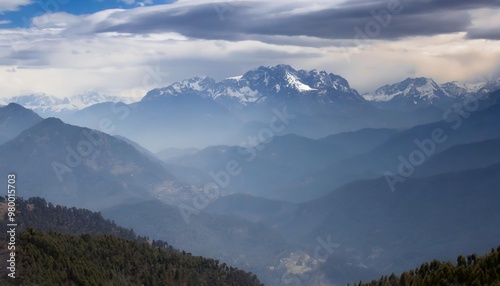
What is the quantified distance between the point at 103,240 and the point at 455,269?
114231mm

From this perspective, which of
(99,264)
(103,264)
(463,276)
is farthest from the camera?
(103,264)

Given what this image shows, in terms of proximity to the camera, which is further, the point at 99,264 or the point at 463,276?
the point at 99,264

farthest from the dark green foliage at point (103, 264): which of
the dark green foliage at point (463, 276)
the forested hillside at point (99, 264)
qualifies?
the dark green foliage at point (463, 276)

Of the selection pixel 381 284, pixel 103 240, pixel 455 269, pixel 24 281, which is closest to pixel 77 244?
pixel 103 240

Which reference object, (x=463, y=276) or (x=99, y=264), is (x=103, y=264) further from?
(x=463, y=276)

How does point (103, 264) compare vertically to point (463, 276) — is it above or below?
below

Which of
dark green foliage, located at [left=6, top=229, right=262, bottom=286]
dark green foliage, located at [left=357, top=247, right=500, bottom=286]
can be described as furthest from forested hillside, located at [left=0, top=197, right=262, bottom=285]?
dark green foliage, located at [left=357, top=247, right=500, bottom=286]

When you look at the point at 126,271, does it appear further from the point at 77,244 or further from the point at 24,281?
the point at 24,281

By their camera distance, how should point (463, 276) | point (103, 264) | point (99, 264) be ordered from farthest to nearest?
point (103, 264)
point (99, 264)
point (463, 276)

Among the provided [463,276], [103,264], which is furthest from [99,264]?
[463,276]

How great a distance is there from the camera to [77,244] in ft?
545

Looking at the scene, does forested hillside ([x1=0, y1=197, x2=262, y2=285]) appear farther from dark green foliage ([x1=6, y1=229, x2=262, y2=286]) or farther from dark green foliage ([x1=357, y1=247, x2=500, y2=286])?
dark green foliage ([x1=357, y1=247, x2=500, y2=286])

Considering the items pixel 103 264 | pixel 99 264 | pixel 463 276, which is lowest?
pixel 99 264

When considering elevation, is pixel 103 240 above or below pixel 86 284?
above
